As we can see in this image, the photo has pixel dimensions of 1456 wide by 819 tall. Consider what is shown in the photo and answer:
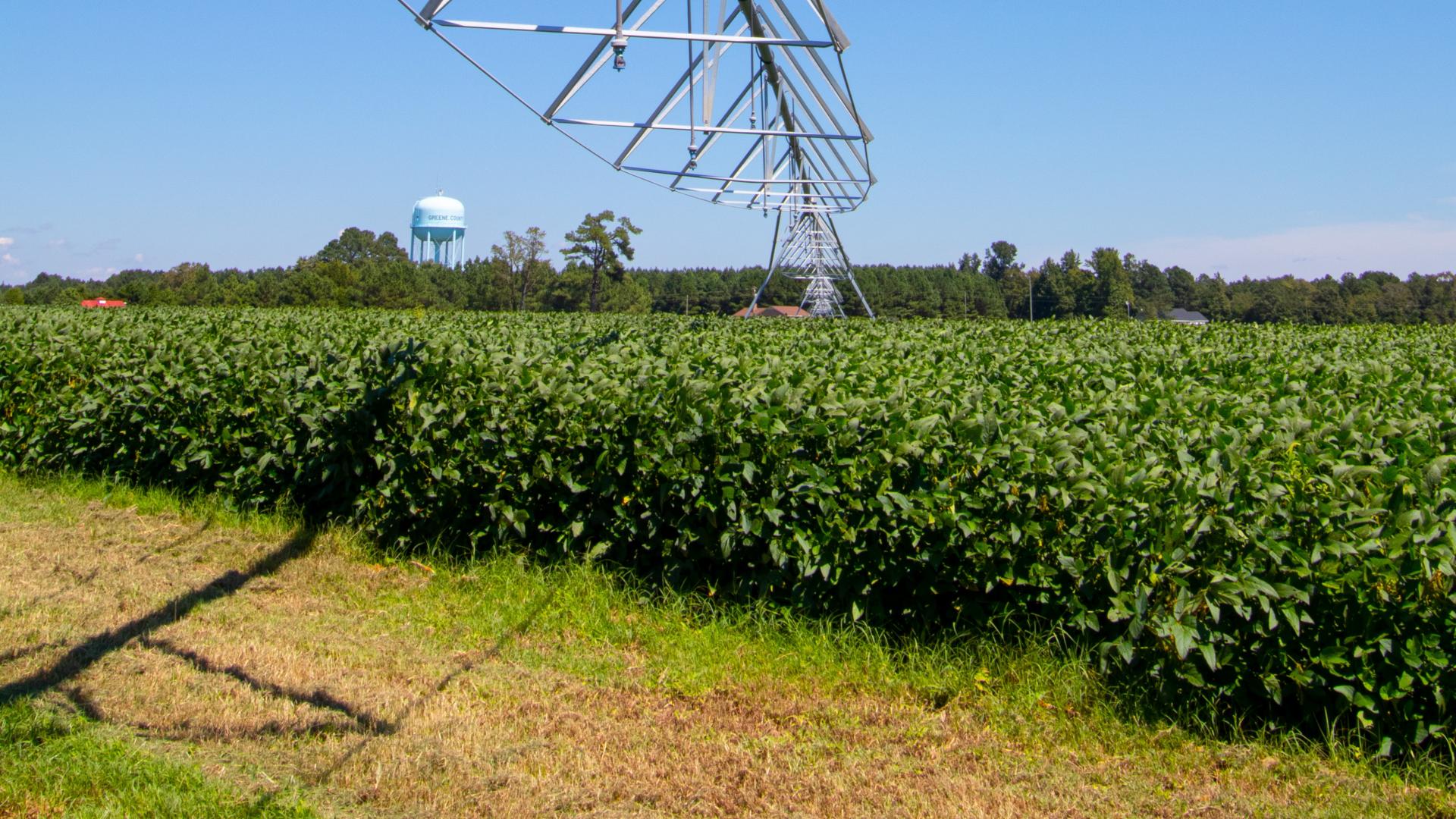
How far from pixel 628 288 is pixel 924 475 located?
72.7 meters

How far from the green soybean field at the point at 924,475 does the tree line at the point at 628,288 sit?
40.3 meters

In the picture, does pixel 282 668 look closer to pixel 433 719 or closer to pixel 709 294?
pixel 433 719

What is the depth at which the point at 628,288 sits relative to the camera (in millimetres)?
76062

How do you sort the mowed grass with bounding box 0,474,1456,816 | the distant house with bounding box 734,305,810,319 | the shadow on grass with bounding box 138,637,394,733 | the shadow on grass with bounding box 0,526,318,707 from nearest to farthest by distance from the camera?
the mowed grass with bounding box 0,474,1456,816 → the shadow on grass with bounding box 138,637,394,733 → the shadow on grass with bounding box 0,526,318,707 → the distant house with bounding box 734,305,810,319

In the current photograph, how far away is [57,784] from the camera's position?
10.6 ft

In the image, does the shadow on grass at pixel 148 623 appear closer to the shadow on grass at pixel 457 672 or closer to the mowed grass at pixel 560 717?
the mowed grass at pixel 560 717

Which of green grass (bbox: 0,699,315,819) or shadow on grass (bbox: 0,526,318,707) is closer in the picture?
green grass (bbox: 0,699,315,819)

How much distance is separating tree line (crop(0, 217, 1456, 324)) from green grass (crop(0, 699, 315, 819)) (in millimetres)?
43672

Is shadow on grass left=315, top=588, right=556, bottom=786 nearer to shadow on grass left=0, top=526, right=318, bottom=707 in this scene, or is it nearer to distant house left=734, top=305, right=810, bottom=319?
shadow on grass left=0, top=526, right=318, bottom=707

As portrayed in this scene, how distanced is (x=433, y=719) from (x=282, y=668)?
35.0 inches

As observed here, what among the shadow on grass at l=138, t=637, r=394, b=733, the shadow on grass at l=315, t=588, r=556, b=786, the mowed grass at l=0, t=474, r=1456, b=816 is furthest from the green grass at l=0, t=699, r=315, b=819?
the shadow on grass at l=138, t=637, r=394, b=733

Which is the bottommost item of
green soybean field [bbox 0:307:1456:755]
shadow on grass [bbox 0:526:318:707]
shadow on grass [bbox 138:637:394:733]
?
shadow on grass [bbox 138:637:394:733]

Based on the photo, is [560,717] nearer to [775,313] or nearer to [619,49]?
[619,49]

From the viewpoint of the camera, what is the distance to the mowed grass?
10.8ft
